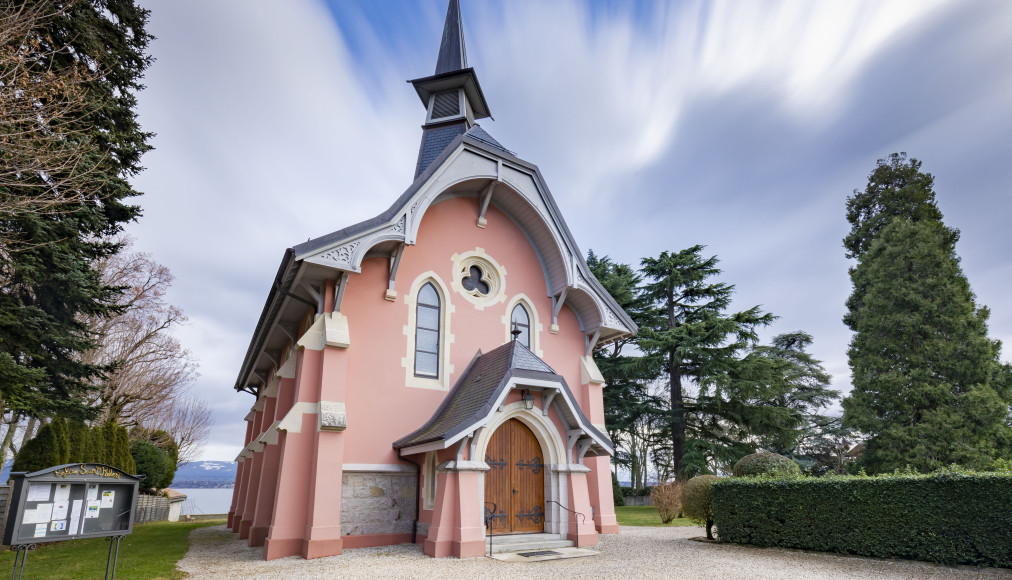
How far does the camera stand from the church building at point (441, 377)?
11180 millimetres

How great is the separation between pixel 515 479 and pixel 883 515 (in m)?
6.92

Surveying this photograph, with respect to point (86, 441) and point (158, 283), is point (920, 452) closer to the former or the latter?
point (86, 441)

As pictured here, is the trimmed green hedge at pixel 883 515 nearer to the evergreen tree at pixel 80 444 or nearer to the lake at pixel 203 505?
the evergreen tree at pixel 80 444

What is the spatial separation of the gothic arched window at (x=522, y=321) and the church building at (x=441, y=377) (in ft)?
0.22

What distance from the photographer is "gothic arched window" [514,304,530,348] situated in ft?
51.0

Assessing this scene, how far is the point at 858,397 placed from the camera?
943 inches

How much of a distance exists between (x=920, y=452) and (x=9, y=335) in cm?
2843

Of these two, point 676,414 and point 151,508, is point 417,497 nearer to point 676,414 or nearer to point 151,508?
point 676,414

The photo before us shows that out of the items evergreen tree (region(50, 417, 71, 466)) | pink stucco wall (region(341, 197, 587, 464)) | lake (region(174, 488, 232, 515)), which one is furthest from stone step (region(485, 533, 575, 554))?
lake (region(174, 488, 232, 515))

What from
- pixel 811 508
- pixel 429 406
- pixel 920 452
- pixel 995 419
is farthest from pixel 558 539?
pixel 995 419

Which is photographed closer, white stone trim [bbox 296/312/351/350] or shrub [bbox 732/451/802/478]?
white stone trim [bbox 296/312/351/350]

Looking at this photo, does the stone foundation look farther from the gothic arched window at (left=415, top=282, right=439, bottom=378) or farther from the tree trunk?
the tree trunk

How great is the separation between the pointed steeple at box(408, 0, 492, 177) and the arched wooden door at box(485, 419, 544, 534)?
10.6 metres

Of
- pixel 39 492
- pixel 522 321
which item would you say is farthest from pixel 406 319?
pixel 39 492
